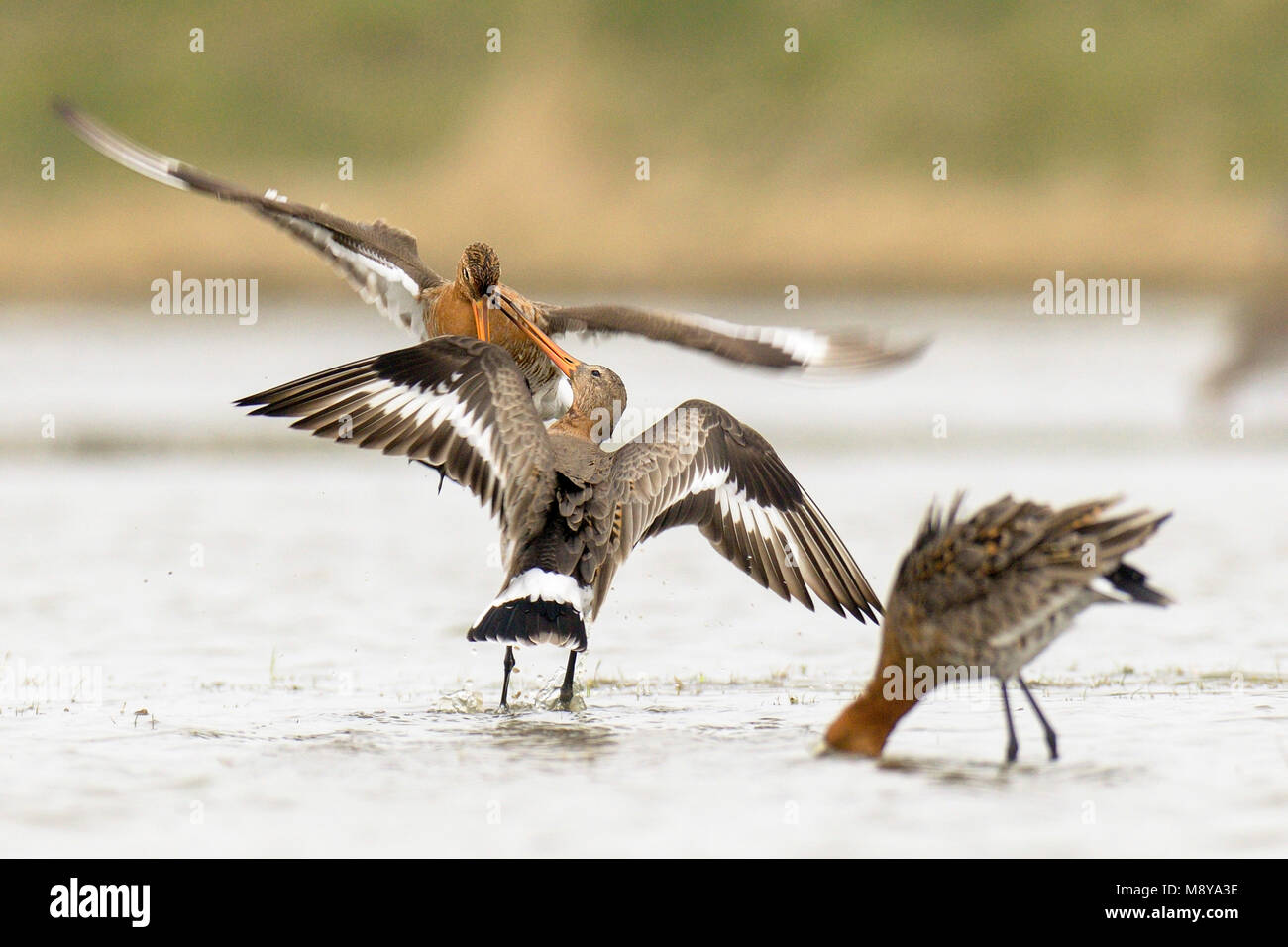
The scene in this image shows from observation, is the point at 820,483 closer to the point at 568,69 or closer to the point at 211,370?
the point at 211,370

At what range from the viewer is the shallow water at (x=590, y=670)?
18.8 ft

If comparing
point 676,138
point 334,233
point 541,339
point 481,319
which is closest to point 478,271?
point 481,319

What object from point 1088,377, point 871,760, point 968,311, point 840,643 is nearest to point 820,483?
point 840,643

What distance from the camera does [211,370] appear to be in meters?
20.4

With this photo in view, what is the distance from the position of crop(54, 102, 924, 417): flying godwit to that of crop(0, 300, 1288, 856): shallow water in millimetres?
1423

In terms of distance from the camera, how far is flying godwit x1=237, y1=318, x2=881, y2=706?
704 centimetres

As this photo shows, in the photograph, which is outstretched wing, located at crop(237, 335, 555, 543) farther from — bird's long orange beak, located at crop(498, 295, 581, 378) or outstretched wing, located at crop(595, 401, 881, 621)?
bird's long orange beak, located at crop(498, 295, 581, 378)

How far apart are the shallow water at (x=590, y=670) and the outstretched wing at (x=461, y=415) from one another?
0.92m

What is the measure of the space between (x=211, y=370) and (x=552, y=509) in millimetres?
13915

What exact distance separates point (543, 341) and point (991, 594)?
3139mm

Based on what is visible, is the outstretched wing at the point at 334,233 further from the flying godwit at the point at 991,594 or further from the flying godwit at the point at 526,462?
the flying godwit at the point at 991,594

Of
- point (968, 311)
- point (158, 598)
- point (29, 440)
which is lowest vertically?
point (158, 598)

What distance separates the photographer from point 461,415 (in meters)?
7.25

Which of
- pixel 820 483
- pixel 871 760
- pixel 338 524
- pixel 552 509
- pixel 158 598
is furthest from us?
pixel 820 483
